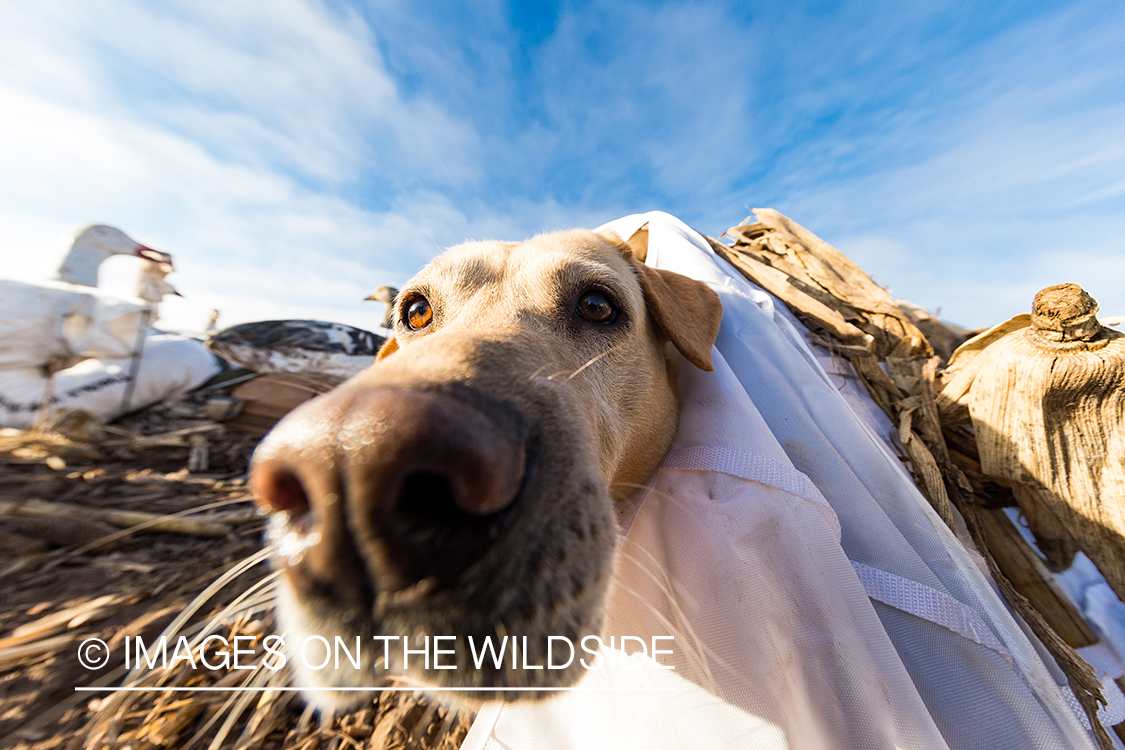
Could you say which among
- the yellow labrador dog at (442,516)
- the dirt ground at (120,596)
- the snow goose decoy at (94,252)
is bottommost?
the dirt ground at (120,596)

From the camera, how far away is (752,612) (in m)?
1.23

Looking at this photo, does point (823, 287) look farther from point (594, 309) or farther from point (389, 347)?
point (389, 347)

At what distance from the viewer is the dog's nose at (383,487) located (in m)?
0.62

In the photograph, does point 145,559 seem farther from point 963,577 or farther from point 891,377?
point 891,377

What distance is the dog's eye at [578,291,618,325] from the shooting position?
172 centimetres

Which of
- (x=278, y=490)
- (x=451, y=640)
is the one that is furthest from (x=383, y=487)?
(x=451, y=640)

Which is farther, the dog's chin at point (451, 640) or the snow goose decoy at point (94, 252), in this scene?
the snow goose decoy at point (94, 252)

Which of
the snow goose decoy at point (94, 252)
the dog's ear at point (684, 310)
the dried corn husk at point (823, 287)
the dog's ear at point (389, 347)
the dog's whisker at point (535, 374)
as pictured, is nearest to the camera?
the dog's whisker at point (535, 374)

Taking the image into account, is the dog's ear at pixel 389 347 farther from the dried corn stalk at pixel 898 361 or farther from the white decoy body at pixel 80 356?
the white decoy body at pixel 80 356

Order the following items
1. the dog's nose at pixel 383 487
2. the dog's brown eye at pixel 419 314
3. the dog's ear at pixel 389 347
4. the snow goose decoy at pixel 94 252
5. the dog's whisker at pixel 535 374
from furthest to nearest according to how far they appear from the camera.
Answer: the snow goose decoy at pixel 94 252 < the dog's ear at pixel 389 347 < the dog's brown eye at pixel 419 314 < the dog's whisker at pixel 535 374 < the dog's nose at pixel 383 487

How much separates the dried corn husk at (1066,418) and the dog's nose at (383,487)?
2.51m

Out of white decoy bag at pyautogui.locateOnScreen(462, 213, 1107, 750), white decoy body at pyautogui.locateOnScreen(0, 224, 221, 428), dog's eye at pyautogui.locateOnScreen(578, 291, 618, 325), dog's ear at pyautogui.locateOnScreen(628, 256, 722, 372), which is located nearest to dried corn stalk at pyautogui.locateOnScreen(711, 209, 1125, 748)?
white decoy bag at pyautogui.locateOnScreen(462, 213, 1107, 750)

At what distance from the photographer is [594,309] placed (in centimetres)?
172

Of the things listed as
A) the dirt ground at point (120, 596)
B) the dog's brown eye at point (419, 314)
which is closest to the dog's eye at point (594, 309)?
the dog's brown eye at point (419, 314)
